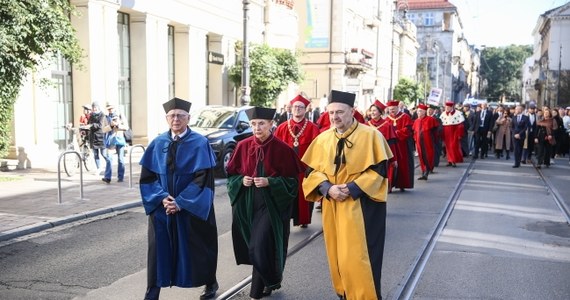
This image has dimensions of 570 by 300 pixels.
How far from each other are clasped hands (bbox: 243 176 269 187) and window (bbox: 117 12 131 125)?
1505 centimetres

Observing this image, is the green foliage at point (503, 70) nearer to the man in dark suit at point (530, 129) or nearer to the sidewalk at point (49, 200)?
the man in dark suit at point (530, 129)

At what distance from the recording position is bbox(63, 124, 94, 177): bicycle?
1369 centimetres

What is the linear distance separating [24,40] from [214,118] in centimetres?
520

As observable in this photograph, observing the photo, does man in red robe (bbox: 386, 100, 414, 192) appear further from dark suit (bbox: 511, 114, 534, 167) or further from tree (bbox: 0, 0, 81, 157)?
tree (bbox: 0, 0, 81, 157)

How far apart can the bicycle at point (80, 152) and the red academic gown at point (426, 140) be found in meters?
8.47

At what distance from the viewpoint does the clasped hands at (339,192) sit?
15.9ft

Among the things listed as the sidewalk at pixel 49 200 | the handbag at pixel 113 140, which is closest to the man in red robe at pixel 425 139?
the sidewalk at pixel 49 200

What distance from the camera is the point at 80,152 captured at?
14.4m

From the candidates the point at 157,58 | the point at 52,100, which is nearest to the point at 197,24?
the point at 157,58

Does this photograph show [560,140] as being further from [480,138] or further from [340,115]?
[340,115]

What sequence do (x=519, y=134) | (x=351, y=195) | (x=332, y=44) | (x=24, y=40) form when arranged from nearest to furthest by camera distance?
(x=351, y=195) < (x=24, y=40) < (x=519, y=134) < (x=332, y=44)

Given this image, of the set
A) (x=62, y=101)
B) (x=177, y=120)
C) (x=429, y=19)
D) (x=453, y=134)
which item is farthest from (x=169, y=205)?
(x=429, y=19)

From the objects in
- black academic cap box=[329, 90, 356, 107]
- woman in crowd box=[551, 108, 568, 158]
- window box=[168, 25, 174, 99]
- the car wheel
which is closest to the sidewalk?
the car wheel

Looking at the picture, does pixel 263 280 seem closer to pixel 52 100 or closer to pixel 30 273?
pixel 30 273
